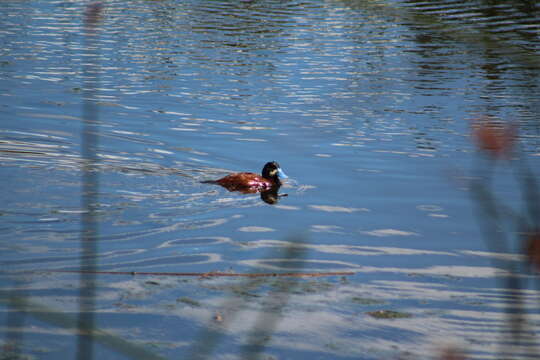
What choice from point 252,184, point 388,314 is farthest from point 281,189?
point 388,314

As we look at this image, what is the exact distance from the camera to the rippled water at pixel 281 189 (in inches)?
207

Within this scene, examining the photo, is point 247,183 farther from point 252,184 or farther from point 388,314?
point 388,314

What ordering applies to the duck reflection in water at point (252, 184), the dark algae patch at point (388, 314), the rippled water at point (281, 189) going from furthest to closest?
the duck reflection in water at point (252, 184)
the dark algae patch at point (388, 314)
the rippled water at point (281, 189)

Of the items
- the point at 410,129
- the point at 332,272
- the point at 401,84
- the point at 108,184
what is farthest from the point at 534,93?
the point at 332,272

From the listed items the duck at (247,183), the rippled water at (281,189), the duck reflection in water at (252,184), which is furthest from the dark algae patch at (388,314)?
the duck at (247,183)

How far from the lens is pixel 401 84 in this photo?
16.3 meters

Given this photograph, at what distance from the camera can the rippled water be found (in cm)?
526

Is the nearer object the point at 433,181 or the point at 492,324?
the point at 492,324

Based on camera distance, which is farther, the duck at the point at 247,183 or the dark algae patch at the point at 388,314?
the duck at the point at 247,183

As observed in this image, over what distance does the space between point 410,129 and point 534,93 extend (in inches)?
162

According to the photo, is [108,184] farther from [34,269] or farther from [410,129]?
[410,129]

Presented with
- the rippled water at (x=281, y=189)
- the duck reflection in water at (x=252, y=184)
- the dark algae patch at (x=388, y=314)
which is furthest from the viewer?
the duck reflection in water at (x=252, y=184)

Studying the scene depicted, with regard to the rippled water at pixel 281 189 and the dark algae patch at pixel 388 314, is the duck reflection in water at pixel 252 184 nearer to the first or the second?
the rippled water at pixel 281 189

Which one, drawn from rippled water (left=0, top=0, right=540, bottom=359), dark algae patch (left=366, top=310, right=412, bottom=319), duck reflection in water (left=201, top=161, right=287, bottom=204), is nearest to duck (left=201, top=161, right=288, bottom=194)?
duck reflection in water (left=201, top=161, right=287, bottom=204)
